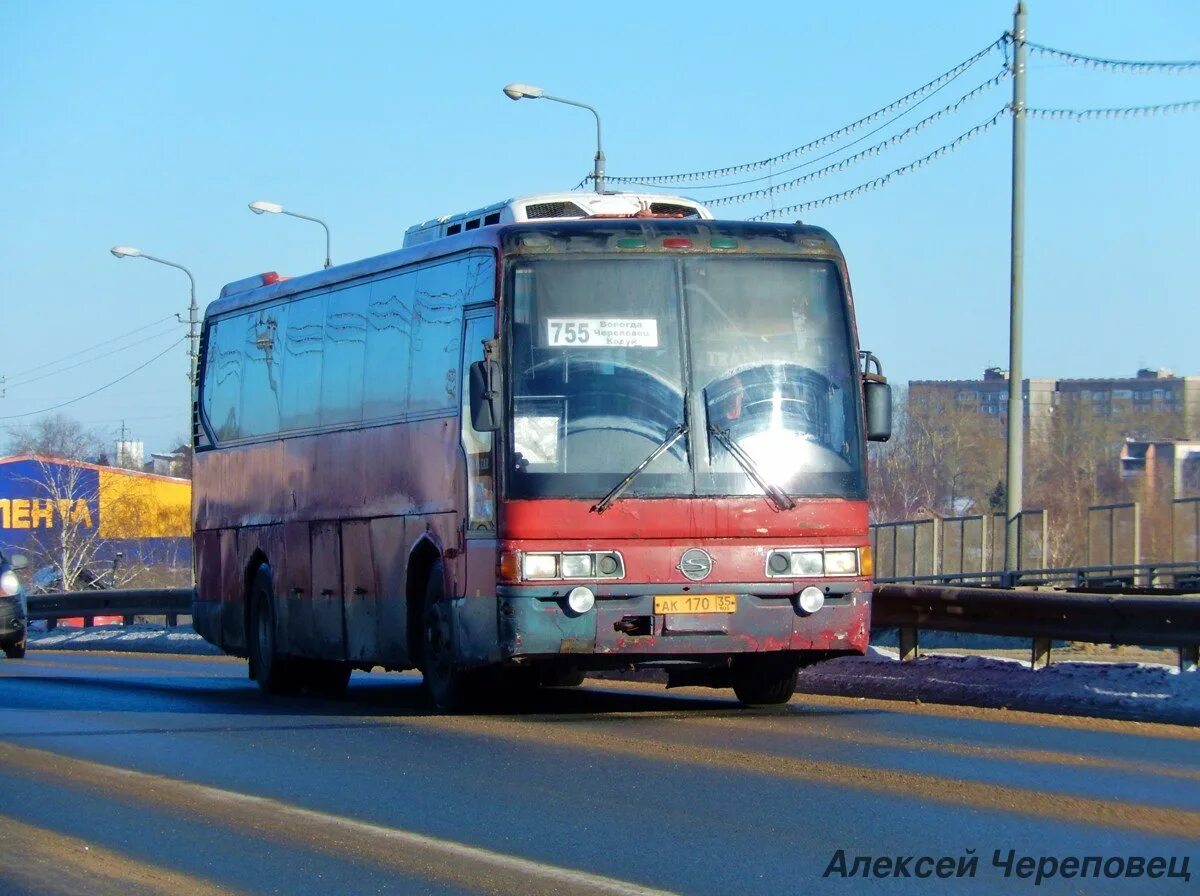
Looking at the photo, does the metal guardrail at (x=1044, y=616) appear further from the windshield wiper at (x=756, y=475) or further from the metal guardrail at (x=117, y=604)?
the metal guardrail at (x=117, y=604)

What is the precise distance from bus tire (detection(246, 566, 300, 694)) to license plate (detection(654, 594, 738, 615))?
582 cm

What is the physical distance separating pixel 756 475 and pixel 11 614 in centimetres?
1667

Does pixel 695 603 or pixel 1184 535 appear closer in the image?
pixel 695 603

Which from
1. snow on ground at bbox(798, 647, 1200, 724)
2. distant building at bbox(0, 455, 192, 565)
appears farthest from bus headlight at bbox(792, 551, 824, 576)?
distant building at bbox(0, 455, 192, 565)

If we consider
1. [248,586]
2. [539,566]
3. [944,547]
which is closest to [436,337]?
[539,566]

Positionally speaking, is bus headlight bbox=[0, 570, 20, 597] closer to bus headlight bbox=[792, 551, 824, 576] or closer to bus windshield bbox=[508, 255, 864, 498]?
bus windshield bbox=[508, 255, 864, 498]

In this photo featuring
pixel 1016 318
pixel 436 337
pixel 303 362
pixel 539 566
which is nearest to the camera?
pixel 539 566

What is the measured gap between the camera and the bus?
13.0m

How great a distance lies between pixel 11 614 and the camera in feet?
89.0

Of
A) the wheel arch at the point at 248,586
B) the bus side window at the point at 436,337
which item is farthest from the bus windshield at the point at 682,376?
the wheel arch at the point at 248,586

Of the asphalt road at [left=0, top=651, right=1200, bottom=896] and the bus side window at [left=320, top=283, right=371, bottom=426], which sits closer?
the asphalt road at [left=0, top=651, right=1200, bottom=896]

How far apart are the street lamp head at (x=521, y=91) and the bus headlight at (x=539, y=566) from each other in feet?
62.1

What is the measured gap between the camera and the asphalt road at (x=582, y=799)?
7.30 meters

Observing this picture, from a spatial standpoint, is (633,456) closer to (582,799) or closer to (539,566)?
(539,566)
